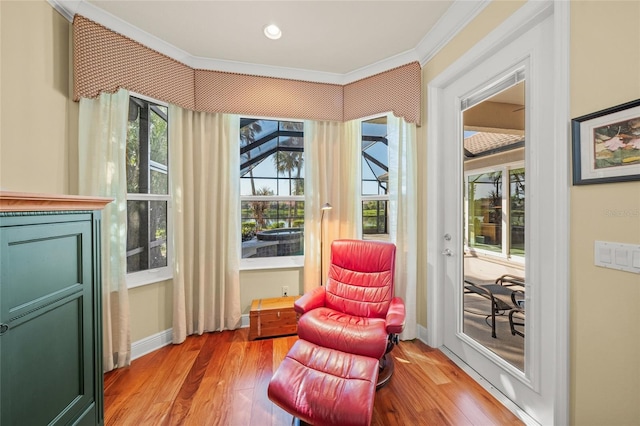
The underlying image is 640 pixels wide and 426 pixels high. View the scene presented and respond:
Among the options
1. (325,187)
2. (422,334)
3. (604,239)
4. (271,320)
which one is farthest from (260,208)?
(604,239)

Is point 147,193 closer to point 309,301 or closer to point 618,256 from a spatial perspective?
point 309,301

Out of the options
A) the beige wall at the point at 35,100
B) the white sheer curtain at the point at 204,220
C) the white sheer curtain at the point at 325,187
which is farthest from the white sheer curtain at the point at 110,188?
the white sheer curtain at the point at 325,187

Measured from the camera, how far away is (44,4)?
5.57 ft

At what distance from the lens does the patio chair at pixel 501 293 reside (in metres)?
Answer: 1.66

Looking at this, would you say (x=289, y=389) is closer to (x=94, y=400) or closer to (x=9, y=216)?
(x=94, y=400)

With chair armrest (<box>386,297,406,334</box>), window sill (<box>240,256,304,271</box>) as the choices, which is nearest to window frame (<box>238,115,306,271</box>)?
window sill (<box>240,256,304,271</box>)

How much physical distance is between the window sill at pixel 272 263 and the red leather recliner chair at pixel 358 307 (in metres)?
0.65

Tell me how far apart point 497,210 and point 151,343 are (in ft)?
10.1

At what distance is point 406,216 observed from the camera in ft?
8.04

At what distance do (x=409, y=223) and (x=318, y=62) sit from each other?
6.06 ft

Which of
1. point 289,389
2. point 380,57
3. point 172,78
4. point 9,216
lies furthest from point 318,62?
point 289,389

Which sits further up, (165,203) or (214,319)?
(165,203)

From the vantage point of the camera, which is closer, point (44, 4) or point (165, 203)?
point (44, 4)

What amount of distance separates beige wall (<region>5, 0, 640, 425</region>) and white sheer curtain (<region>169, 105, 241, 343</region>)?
87 centimetres
